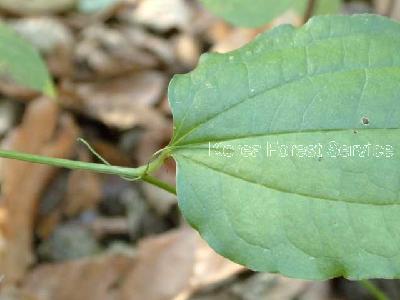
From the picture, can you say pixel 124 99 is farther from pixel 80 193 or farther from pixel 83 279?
pixel 83 279

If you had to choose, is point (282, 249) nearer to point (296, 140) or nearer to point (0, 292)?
point (296, 140)

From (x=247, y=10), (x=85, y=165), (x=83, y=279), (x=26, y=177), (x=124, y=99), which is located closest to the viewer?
(x=85, y=165)

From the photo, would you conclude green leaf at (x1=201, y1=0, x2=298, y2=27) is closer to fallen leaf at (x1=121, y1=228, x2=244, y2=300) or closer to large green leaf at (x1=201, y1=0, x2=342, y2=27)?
large green leaf at (x1=201, y1=0, x2=342, y2=27)

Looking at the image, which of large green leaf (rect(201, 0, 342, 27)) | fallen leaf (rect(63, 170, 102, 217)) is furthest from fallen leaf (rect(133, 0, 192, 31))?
large green leaf (rect(201, 0, 342, 27))

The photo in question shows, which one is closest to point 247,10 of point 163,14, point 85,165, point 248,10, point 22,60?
point 248,10

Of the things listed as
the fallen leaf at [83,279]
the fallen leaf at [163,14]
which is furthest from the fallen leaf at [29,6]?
the fallen leaf at [83,279]
